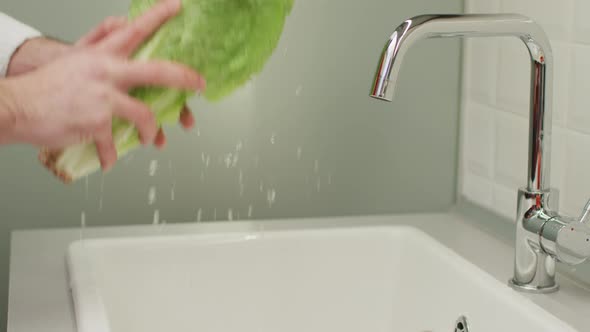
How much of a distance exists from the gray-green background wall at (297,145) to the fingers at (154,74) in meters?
0.60

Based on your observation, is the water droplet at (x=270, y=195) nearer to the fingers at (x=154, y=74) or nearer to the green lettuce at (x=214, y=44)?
the green lettuce at (x=214, y=44)

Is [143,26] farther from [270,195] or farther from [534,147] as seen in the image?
Result: [270,195]

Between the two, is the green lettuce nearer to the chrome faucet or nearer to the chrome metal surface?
the chrome faucet

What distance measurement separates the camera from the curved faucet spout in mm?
1055

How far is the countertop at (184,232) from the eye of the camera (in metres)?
1.12

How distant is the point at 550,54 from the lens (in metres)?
1.16

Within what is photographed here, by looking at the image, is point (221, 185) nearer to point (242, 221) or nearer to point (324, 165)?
point (242, 221)

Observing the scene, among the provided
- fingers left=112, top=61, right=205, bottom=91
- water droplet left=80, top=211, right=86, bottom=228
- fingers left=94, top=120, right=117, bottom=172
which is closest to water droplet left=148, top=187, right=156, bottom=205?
water droplet left=80, top=211, right=86, bottom=228

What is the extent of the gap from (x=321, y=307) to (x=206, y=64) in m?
0.55

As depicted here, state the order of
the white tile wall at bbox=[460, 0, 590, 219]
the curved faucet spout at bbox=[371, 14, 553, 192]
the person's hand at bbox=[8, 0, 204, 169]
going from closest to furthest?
the person's hand at bbox=[8, 0, 204, 169]
the curved faucet spout at bbox=[371, 14, 553, 192]
the white tile wall at bbox=[460, 0, 590, 219]

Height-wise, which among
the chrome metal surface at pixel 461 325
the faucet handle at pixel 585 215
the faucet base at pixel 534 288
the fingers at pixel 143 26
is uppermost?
the fingers at pixel 143 26

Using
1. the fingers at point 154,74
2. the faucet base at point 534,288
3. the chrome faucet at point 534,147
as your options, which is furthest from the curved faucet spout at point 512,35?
the fingers at point 154,74

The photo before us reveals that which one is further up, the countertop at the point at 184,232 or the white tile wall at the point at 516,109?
the white tile wall at the point at 516,109

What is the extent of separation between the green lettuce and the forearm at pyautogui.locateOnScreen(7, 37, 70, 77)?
235 mm
